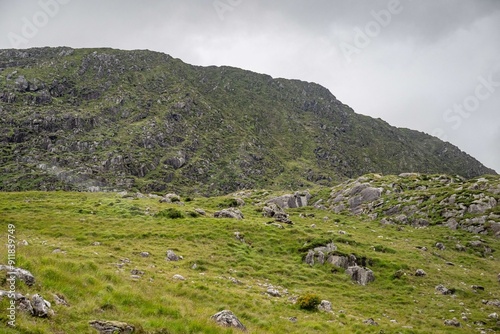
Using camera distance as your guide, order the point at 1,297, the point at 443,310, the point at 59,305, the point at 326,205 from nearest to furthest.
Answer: the point at 1,297
the point at 59,305
the point at 443,310
the point at 326,205

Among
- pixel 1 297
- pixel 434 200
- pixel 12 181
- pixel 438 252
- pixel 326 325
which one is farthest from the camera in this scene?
pixel 12 181

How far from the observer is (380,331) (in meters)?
19.5

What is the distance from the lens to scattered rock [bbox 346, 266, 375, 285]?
30.7 m

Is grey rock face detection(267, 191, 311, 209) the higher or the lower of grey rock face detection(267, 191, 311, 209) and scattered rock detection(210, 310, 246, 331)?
the higher

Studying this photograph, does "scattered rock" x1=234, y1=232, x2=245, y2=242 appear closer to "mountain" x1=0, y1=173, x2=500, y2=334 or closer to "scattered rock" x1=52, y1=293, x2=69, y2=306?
"mountain" x1=0, y1=173, x2=500, y2=334

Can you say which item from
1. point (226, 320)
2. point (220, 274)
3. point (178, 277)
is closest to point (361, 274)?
point (220, 274)

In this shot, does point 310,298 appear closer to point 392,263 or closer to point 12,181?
point 392,263

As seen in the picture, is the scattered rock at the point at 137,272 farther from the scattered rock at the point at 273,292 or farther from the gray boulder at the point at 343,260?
the gray boulder at the point at 343,260

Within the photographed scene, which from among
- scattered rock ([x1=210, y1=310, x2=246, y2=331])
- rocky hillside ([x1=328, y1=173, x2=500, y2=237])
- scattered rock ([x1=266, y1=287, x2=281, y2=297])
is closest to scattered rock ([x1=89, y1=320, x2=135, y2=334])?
scattered rock ([x1=210, y1=310, x2=246, y2=331])

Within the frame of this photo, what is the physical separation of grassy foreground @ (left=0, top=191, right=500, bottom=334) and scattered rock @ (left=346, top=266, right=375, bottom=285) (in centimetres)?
89

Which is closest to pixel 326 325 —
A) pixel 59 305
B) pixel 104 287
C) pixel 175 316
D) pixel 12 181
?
pixel 175 316

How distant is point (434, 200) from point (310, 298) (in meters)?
48.3

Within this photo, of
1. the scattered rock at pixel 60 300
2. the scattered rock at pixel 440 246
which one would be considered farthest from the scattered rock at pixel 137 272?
the scattered rock at pixel 440 246

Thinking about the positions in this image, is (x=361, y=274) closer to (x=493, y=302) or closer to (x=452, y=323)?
(x=452, y=323)
